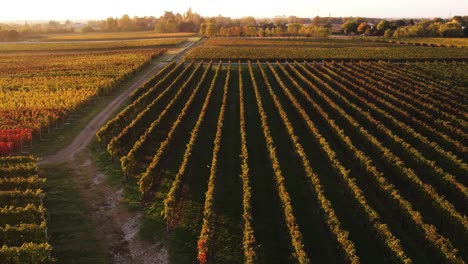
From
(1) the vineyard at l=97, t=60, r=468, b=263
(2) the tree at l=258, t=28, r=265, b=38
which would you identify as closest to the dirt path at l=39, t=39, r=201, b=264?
(1) the vineyard at l=97, t=60, r=468, b=263

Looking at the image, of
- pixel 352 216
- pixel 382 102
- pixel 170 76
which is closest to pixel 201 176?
pixel 352 216

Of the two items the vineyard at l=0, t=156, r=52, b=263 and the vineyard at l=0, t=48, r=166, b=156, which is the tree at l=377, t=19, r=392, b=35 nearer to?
the vineyard at l=0, t=48, r=166, b=156

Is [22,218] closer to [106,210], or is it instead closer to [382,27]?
[106,210]

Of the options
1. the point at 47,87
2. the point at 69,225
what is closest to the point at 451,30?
the point at 47,87

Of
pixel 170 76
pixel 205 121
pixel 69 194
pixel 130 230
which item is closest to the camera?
pixel 130 230

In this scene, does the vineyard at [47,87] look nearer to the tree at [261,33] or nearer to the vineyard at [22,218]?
the vineyard at [22,218]

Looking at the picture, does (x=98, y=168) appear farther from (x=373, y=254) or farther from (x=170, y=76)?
(x=170, y=76)

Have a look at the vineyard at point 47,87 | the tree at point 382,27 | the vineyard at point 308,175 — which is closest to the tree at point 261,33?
the tree at point 382,27
